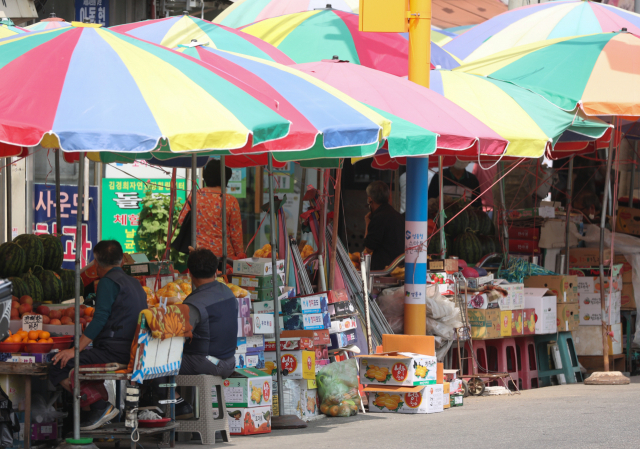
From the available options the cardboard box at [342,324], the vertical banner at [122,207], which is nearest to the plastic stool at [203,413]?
the cardboard box at [342,324]

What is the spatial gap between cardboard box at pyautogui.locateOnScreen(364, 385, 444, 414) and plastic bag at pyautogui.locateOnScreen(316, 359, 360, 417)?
0.36 meters

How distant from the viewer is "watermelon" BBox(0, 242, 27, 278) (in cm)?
852

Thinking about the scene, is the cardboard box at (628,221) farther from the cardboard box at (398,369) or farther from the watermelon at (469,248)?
the cardboard box at (398,369)

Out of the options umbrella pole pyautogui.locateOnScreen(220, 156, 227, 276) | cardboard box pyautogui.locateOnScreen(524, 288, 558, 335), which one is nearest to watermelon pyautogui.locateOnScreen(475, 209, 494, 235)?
cardboard box pyautogui.locateOnScreen(524, 288, 558, 335)

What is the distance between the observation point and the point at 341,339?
28.8ft

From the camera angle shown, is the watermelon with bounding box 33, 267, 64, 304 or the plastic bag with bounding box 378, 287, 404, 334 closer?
the watermelon with bounding box 33, 267, 64, 304

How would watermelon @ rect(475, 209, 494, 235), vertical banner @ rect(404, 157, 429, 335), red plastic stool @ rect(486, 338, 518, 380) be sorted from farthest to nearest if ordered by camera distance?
watermelon @ rect(475, 209, 494, 235)
red plastic stool @ rect(486, 338, 518, 380)
vertical banner @ rect(404, 157, 429, 335)

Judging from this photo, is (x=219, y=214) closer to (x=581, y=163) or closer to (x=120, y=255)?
(x=120, y=255)

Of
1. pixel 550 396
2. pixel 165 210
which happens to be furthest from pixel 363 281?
pixel 165 210

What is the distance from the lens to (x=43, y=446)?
256 inches

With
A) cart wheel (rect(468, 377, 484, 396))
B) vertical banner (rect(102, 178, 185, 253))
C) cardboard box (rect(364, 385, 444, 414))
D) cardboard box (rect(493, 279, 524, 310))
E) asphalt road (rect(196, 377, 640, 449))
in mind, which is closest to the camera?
asphalt road (rect(196, 377, 640, 449))

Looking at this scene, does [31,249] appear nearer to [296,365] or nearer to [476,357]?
[296,365]

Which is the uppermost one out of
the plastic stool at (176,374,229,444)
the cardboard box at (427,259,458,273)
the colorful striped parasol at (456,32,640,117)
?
the colorful striped parasol at (456,32,640,117)

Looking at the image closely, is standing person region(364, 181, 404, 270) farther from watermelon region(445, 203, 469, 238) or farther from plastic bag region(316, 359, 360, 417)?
plastic bag region(316, 359, 360, 417)
